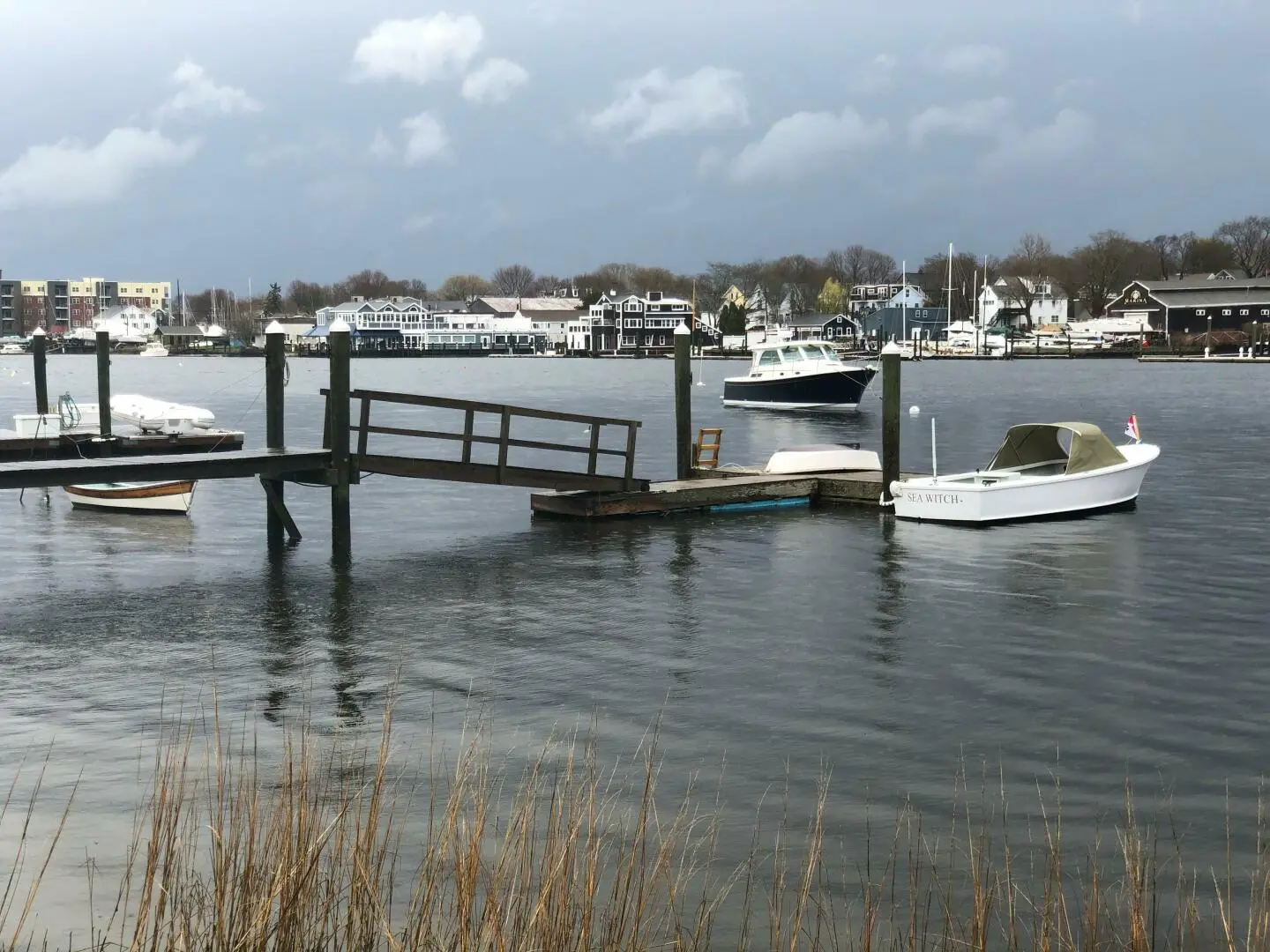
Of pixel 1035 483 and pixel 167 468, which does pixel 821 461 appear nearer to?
pixel 1035 483

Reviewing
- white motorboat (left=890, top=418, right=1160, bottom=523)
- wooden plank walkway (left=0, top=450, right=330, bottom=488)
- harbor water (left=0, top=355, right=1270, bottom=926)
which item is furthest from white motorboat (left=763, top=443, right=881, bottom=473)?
wooden plank walkway (left=0, top=450, right=330, bottom=488)

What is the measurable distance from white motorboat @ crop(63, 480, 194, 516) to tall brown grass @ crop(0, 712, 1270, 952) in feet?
51.8

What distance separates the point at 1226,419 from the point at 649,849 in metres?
64.3

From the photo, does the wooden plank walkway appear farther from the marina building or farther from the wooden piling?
the marina building

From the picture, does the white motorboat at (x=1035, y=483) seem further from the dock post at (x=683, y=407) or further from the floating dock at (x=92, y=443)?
the floating dock at (x=92, y=443)

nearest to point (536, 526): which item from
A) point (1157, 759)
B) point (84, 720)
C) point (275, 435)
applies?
point (275, 435)

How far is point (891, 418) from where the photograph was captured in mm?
27094

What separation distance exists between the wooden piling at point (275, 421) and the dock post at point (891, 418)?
11.0 metres

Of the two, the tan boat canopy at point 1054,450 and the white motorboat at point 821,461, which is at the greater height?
the tan boat canopy at point 1054,450

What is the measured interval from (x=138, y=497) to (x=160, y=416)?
1191cm

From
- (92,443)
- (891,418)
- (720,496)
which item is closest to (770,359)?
(92,443)

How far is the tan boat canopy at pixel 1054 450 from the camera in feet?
89.2

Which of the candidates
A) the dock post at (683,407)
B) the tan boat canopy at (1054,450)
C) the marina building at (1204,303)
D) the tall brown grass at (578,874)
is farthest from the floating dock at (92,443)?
the marina building at (1204,303)

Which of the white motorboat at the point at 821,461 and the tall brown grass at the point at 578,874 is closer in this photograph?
the tall brown grass at the point at 578,874
